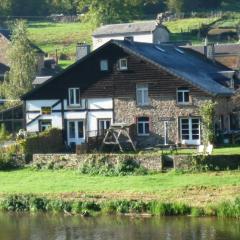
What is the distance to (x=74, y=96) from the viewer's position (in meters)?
60.9

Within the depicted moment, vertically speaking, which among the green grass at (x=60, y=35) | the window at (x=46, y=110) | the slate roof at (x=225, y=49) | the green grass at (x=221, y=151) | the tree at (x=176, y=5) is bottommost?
the green grass at (x=221, y=151)

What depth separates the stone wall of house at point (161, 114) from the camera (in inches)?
2260

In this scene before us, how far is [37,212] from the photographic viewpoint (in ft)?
124

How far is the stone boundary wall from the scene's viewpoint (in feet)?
A: 147

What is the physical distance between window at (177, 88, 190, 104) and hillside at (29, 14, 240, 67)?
161 ft

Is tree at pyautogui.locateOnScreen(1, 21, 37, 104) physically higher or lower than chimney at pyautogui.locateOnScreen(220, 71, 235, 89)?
higher

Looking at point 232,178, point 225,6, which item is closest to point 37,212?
point 232,178

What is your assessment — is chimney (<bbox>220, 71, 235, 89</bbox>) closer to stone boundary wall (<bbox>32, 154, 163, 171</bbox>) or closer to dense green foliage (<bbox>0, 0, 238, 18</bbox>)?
stone boundary wall (<bbox>32, 154, 163, 171</bbox>)

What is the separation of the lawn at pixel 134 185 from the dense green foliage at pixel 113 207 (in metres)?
1.50

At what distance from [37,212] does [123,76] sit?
2273cm

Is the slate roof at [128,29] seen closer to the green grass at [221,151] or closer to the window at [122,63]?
the window at [122,63]

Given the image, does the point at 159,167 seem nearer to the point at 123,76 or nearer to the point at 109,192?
the point at 109,192

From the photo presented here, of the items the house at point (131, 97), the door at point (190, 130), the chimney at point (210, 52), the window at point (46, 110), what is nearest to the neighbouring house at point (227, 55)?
the chimney at point (210, 52)

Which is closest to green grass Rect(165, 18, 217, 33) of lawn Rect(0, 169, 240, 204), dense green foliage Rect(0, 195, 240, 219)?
lawn Rect(0, 169, 240, 204)
